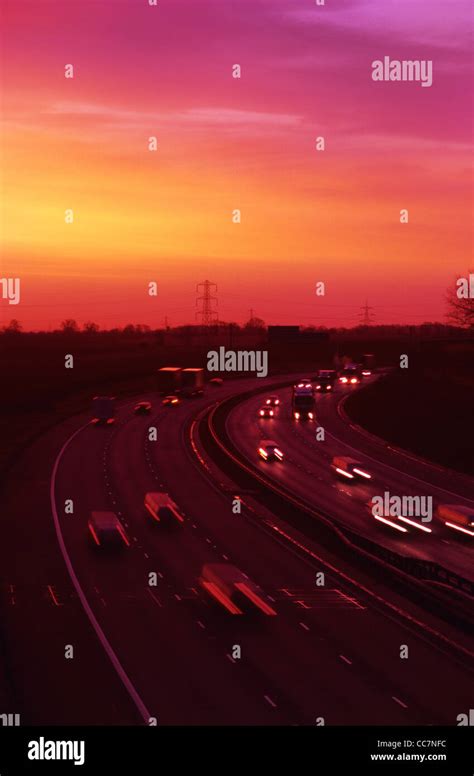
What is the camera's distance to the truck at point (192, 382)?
12181cm

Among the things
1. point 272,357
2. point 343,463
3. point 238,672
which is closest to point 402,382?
point 343,463

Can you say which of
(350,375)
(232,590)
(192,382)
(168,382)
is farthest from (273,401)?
(232,590)

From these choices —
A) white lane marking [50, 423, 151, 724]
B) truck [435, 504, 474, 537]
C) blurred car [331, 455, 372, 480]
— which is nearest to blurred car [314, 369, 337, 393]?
blurred car [331, 455, 372, 480]

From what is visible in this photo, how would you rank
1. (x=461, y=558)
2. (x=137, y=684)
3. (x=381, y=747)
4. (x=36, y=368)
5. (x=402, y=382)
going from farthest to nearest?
(x=36, y=368) < (x=402, y=382) < (x=461, y=558) < (x=137, y=684) < (x=381, y=747)

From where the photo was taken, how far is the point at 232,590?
35.7 meters

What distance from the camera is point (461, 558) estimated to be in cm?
4522

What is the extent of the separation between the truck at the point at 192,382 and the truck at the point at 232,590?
3268 inches

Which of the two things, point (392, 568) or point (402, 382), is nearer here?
point (392, 568)

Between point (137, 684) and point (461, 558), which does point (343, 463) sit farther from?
point (137, 684)

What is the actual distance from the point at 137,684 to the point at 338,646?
721 centimetres

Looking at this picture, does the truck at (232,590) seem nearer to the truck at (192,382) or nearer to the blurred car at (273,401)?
the blurred car at (273,401)

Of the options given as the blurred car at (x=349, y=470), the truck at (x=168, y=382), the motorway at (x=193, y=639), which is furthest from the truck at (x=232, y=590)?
the truck at (x=168, y=382)

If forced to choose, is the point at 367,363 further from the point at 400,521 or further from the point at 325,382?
the point at 400,521

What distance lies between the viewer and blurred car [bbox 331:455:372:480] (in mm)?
65875
